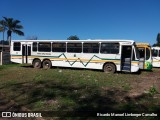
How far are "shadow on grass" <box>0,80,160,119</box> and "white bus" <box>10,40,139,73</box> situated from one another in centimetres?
882

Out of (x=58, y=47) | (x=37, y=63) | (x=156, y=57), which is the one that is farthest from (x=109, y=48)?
(x=156, y=57)

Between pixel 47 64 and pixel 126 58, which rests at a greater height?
pixel 126 58

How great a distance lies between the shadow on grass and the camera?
7.54m

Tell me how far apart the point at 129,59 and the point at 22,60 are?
32.2 ft

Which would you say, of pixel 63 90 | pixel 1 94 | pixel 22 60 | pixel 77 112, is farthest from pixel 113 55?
pixel 77 112

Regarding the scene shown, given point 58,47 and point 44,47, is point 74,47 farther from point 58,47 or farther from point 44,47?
point 44,47

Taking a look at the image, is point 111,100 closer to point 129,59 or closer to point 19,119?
point 19,119

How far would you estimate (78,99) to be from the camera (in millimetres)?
8664

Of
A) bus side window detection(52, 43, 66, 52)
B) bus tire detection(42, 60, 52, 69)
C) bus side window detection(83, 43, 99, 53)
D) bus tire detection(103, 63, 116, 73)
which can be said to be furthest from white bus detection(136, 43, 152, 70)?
bus tire detection(42, 60, 52, 69)

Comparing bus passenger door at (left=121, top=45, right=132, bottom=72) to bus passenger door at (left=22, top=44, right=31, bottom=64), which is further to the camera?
bus passenger door at (left=22, top=44, right=31, bottom=64)

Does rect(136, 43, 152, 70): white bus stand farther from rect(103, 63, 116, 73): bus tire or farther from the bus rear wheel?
the bus rear wheel

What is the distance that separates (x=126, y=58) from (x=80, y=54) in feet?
12.9

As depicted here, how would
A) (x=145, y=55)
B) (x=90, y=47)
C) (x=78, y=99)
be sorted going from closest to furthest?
(x=78, y=99) < (x=90, y=47) < (x=145, y=55)

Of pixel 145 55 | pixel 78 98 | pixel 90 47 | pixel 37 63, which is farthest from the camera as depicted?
pixel 145 55
